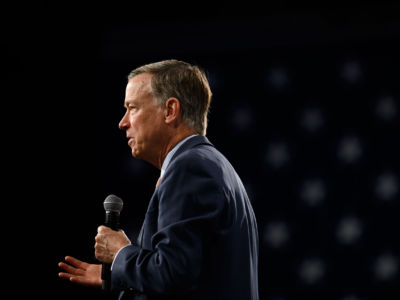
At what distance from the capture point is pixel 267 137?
3.44m

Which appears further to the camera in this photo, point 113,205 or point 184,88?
point 184,88

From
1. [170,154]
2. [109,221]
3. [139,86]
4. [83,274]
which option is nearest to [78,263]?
[83,274]

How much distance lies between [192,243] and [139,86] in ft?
1.70

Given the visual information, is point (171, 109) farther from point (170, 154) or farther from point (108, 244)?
point (108, 244)

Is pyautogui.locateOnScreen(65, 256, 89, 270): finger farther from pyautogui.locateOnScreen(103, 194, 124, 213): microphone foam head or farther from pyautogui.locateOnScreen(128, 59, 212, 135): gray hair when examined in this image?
pyautogui.locateOnScreen(128, 59, 212, 135): gray hair

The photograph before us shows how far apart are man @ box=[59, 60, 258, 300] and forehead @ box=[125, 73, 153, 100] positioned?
48 mm

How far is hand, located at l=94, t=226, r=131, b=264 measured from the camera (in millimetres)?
1221

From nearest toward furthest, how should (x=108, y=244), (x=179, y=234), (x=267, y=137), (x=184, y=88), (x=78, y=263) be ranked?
(x=179, y=234)
(x=108, y=244)
(x=78, y=263)
(x=184, y=88)
(x=267, y=137)

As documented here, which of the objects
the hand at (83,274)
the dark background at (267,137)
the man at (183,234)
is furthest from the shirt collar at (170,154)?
the dark background at (267,137)

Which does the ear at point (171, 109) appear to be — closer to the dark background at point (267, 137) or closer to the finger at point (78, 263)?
the finger at point (78, 263)

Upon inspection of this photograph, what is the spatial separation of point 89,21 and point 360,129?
1.88 m

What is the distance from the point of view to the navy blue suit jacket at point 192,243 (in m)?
1.09

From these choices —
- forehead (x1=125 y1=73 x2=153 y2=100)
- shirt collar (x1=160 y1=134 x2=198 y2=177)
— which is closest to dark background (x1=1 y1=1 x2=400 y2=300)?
forehead (x1=125 y1=73 x2=153 y2=100)

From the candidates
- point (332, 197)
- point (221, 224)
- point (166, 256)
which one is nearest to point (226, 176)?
point (221, 224)
